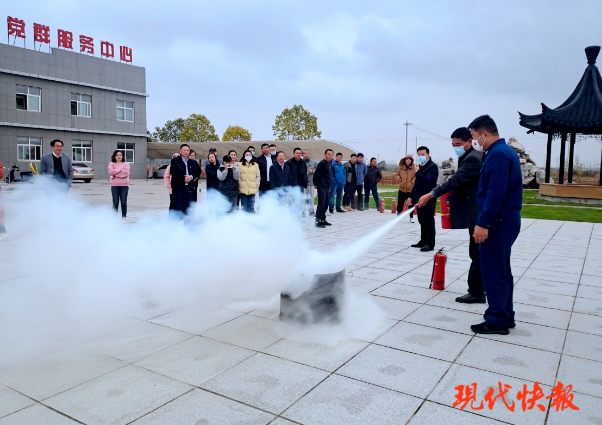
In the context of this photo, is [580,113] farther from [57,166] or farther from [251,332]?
[251,332]

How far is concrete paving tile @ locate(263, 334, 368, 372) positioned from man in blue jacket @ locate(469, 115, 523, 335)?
1.33 meters

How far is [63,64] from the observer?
34656 mm

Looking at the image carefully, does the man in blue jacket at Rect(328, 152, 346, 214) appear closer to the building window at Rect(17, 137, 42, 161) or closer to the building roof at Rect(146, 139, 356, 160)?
the building roof at Rect(146, 139, 356, 160)

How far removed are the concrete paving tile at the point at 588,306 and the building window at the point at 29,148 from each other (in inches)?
1451

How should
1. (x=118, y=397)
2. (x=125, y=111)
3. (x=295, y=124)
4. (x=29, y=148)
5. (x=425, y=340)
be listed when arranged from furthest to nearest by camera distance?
(x=295, y=124) < (x=125, y=111) < (x=29, y=148) < (x=425, y=340) < (x=118, y=397)

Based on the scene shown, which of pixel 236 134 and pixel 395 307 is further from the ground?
pixel 236 134

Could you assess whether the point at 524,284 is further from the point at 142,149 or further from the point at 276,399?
the point at 142,149

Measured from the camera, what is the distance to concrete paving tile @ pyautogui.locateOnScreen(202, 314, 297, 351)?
3.95 m

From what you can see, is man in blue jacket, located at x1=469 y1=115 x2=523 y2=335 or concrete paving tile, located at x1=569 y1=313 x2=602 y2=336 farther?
concrete paving tile, located at x1=569 y1=313 x2=602 y2=336

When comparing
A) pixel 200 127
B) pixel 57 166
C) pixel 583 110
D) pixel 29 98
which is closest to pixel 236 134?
pixel 200 127

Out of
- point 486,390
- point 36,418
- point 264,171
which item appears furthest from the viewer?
point 264,171

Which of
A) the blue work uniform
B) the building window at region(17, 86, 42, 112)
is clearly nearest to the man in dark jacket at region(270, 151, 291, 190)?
the blue work uniform

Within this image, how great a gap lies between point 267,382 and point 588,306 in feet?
13.6

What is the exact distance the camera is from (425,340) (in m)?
4.06
